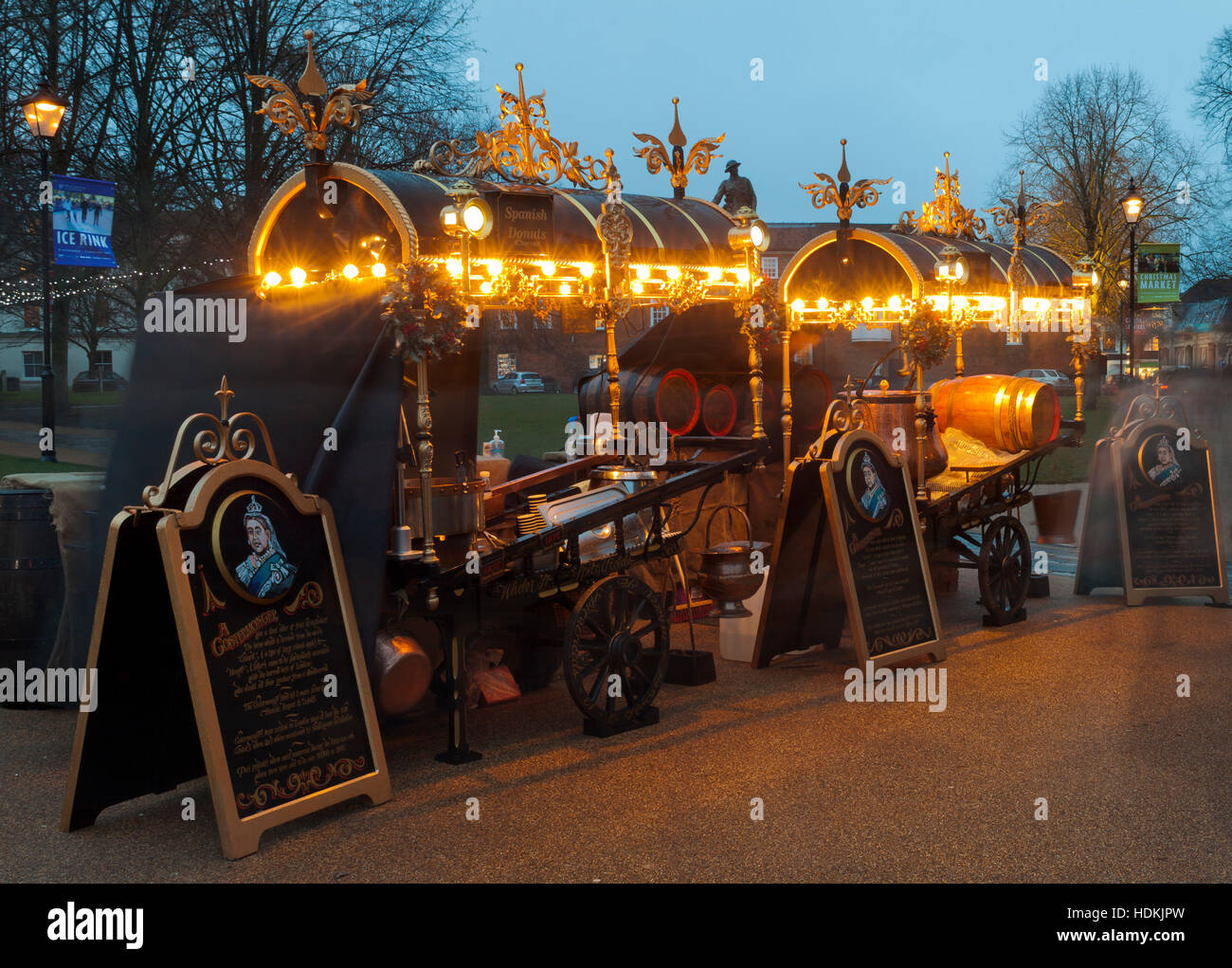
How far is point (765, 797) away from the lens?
18.5 ft

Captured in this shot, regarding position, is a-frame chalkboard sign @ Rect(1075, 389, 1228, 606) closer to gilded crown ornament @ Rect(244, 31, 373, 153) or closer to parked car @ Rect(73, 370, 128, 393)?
gilded crown ornament @ Rect(244, 31, 373, 153)

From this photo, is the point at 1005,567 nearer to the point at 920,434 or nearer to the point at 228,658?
the point at 920,434

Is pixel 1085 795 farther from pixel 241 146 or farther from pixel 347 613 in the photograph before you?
pixel 241 146

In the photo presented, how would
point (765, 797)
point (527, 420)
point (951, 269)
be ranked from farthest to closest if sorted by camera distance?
1. point (527, 420)
2. point (951, 269)
3. point (765, 797)

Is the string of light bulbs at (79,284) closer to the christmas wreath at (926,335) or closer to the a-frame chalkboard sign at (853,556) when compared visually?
the christmas wreath at (926,335)

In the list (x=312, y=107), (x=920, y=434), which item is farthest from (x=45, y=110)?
(x=920, y=434)

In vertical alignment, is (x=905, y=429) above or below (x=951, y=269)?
below

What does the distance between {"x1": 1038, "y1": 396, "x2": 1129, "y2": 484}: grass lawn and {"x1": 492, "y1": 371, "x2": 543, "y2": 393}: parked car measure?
61.7ft

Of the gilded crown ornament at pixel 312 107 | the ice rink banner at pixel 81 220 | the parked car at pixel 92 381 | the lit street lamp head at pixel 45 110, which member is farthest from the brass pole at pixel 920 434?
the parked car at pixel 92 381

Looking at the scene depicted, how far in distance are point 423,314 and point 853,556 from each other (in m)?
3.26

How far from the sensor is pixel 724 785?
19.1 feet

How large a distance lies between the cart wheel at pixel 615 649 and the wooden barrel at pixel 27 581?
10.8 ft

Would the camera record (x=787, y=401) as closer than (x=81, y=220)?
Yes
